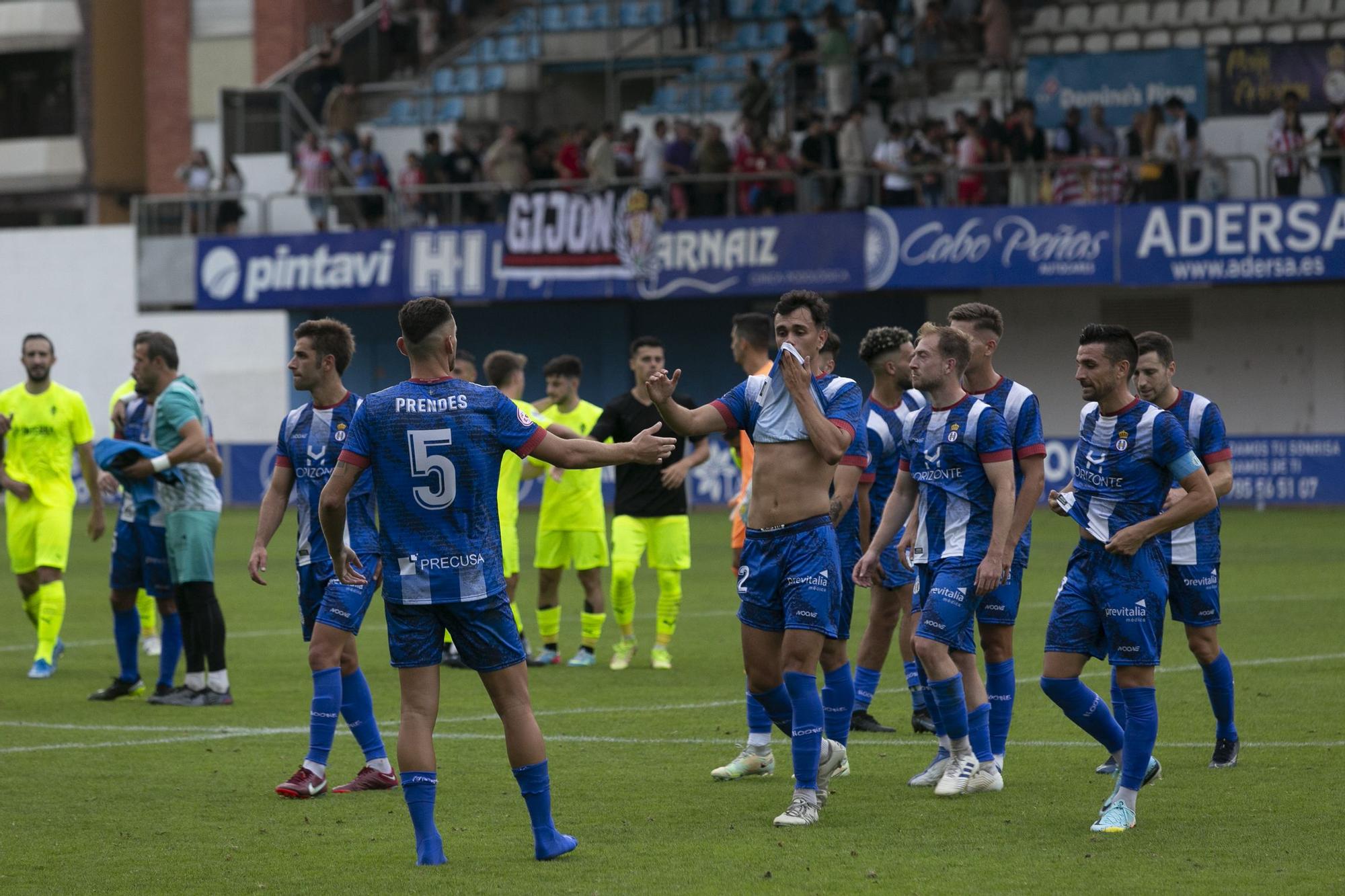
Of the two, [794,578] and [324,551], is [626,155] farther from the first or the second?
[794,578]

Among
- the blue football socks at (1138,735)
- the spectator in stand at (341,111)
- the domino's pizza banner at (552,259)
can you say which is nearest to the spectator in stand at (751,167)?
the domino's pizza banner at (552,259)

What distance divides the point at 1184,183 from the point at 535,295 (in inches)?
439

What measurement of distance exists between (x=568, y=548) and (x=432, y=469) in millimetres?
7007

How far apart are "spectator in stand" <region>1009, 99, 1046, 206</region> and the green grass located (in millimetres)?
16469

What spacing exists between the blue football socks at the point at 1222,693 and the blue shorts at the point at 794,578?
88.3 inches

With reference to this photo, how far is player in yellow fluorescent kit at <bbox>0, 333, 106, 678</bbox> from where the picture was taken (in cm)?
1365

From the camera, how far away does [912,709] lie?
11.0 meters

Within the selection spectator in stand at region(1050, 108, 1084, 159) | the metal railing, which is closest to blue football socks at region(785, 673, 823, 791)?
the metal railing

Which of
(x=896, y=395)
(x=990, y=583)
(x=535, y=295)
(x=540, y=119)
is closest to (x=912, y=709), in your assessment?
(x=896, y=395)

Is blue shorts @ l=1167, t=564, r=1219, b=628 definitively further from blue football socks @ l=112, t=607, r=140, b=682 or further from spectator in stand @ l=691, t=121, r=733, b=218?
spectator in stand @ l=691, t=121, r=733, b=218

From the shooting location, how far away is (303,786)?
28.9ft

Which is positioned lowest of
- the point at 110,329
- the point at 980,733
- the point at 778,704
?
the point at 980,733

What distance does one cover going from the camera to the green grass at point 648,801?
707 cm

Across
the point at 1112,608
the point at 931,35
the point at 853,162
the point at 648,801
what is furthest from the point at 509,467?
the point at 931,35
